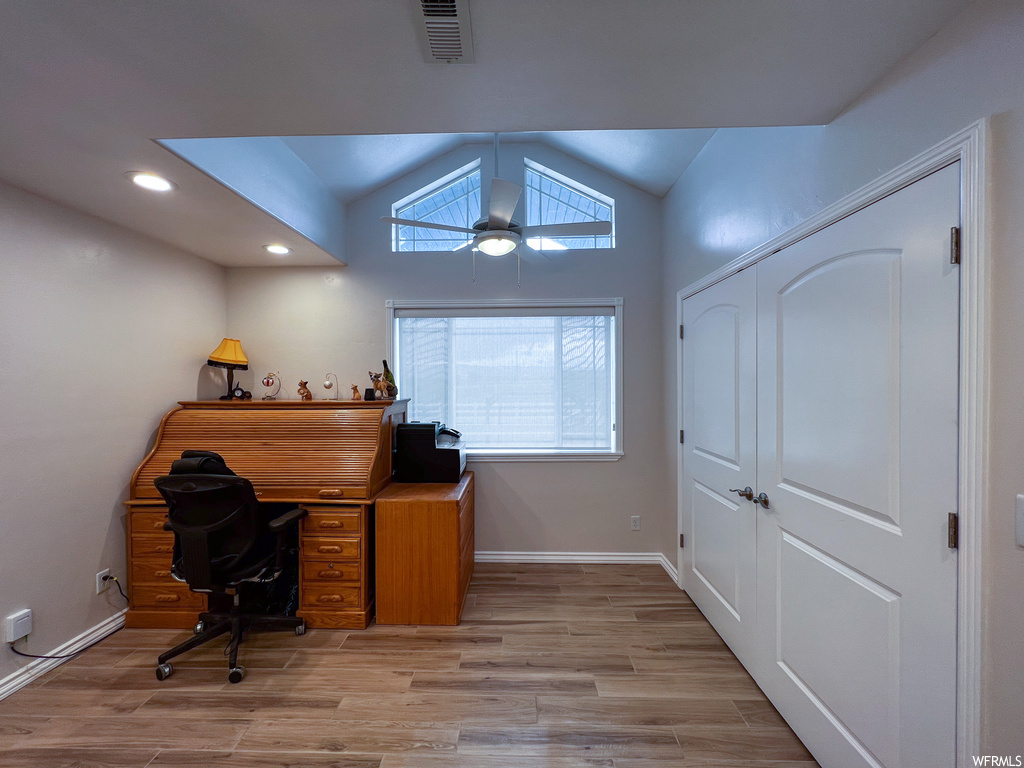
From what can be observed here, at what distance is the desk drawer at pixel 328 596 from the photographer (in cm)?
246

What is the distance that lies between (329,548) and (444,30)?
2530mm

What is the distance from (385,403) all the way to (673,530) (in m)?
2.30

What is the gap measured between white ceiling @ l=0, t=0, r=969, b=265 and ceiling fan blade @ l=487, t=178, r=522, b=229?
0.52m

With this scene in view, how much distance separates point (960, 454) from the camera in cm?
106

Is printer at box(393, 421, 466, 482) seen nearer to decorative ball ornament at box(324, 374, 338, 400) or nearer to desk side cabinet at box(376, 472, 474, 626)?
desk side cabinet at box(376, 472, 474, 626)

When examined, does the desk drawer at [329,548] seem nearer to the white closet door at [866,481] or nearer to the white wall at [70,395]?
the white wall at [70,395]

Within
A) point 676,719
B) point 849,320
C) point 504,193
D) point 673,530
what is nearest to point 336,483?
point 504,193

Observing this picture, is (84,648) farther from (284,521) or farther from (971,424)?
(971,424)

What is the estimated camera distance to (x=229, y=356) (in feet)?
10.3

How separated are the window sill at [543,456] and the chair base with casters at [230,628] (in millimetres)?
1574

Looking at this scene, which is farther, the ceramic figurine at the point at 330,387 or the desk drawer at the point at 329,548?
the ceramic figurine at the point at 330,387

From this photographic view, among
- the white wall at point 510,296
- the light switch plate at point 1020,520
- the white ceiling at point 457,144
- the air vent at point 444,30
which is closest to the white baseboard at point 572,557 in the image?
the white wall at point 510,296

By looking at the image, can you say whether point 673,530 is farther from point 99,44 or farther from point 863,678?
point 99,44

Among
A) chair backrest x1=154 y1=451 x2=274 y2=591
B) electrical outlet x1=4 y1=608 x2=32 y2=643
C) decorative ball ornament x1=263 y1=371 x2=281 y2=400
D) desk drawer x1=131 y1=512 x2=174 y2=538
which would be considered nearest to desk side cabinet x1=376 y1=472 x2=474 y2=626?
chair backrest x1=154 y1=451 x2=274 y2=591
